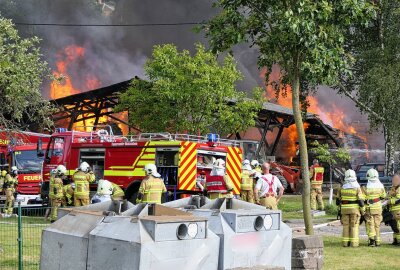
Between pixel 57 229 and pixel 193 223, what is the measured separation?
1423 mm

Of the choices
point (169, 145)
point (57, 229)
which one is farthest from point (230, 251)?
point (169, 145)

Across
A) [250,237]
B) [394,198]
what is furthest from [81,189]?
[250,237]

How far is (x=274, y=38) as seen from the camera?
1005 centimetres

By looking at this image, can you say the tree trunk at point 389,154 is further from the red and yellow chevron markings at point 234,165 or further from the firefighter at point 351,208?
the firefighter at point 351,208

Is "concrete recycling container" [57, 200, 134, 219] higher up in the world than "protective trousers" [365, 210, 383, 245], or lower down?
higher up

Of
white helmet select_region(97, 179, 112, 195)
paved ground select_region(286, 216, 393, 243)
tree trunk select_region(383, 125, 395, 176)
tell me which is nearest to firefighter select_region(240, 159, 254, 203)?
paved ground select_region(286, 216, 393, 243)

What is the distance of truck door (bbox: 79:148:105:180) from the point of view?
17.8 meters

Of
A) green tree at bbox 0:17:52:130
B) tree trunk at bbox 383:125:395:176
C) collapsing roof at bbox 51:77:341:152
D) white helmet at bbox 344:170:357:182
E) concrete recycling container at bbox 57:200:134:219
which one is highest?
collapsing roof at bbox 51:77:341:152

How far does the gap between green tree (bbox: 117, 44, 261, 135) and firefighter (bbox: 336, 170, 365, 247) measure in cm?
1434

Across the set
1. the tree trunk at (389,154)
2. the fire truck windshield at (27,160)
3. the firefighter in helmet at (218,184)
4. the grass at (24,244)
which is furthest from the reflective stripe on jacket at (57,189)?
the tree trunk at (389,154)

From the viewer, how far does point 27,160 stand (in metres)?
22.6

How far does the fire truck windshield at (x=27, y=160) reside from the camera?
22484mm

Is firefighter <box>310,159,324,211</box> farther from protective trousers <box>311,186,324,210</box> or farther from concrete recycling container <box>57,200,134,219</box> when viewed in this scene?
concrete recycling container <box>57,200,134,219</box>

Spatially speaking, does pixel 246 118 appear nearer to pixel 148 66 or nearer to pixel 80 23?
pixel 148 66
